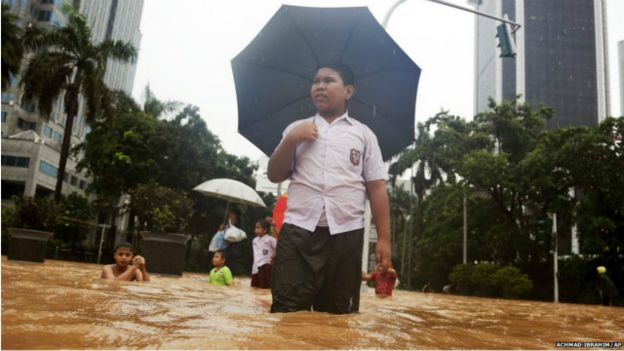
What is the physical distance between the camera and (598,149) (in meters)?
19.1

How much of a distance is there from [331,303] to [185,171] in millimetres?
24557

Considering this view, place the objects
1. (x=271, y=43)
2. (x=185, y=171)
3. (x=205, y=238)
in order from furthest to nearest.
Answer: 1. (x=205, y=238)
2. (x=185, y=171)
3. (x=271, y=43)

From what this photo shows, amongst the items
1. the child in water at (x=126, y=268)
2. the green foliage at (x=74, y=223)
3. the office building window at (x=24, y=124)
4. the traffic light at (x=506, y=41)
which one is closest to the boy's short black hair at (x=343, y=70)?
the child in water at (x=126, y=268)

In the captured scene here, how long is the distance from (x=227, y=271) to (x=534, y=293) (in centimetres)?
1671

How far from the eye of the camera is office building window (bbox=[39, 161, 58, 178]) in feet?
122

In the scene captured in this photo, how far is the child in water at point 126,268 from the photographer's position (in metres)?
5.79

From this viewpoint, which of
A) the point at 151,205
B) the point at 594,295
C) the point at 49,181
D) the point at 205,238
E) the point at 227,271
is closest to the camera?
the point at 227,271

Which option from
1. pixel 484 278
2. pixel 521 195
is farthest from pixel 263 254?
pixel 521 195

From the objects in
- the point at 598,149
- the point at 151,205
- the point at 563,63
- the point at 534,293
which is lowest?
the point at 534,293

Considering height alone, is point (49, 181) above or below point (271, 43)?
above

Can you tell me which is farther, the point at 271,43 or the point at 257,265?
the point at 257,265

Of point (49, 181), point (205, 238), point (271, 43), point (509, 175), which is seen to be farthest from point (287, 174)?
point (49, 181)

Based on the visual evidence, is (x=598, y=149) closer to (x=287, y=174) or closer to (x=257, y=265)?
(x=257, y=265)

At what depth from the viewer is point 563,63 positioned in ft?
23.6
